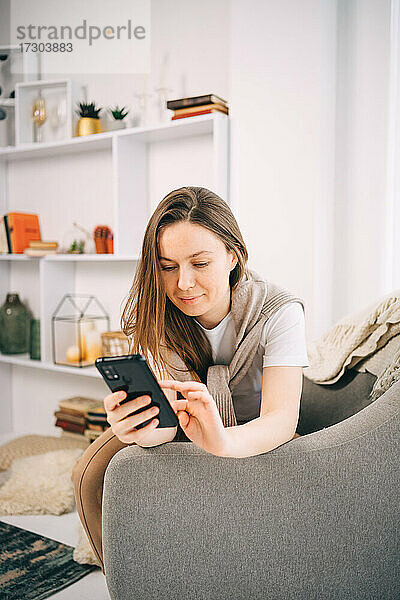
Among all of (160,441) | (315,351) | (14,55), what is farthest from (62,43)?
(160,441)

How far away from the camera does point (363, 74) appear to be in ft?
7.30

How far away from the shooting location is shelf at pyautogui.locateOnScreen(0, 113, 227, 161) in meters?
2.33

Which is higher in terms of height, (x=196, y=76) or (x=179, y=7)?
(x=179, y=7)

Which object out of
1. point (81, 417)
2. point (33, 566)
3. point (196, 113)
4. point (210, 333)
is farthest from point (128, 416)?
point (81, 417)

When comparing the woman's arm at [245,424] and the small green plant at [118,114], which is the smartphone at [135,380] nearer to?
the woman's arm at [245,424]

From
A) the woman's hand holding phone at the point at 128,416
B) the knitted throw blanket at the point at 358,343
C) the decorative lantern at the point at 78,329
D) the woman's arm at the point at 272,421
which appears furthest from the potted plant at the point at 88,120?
the woman's hand holding phone at the point at 128,416

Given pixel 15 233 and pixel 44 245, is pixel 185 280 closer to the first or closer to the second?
pixel 44 245

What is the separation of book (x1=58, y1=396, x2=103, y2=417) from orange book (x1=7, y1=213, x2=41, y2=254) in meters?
0.79

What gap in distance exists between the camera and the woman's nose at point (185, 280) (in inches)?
45.3

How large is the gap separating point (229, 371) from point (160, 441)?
0.31 meters

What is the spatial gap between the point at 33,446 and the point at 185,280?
2015 mm

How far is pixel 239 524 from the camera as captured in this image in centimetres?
95

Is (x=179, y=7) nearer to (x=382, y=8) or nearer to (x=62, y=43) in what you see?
(x=62, y=43)

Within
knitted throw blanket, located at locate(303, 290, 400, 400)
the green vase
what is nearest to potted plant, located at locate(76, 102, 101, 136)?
the green vase
